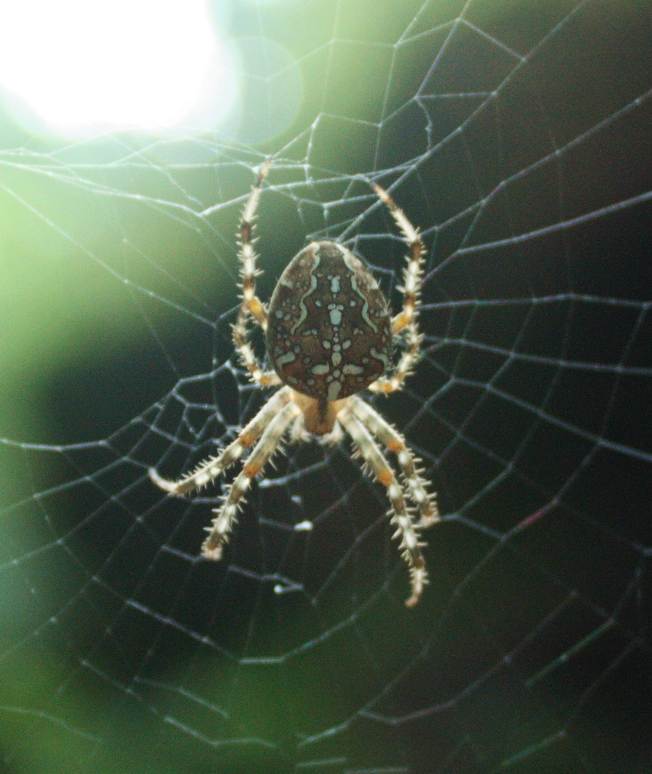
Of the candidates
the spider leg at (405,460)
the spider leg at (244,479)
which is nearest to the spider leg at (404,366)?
the spider leg at (405,460)

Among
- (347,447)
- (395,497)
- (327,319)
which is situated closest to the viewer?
(327,319)

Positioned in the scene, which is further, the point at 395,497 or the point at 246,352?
the point at 395,497

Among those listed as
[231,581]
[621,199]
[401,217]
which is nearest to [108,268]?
[401,217]

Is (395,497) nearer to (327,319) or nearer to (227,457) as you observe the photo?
(227,457)

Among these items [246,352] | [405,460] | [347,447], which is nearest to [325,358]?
[246,352]

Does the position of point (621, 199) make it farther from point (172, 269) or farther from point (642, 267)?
point (172, 269)

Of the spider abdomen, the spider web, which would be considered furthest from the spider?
the spider web
